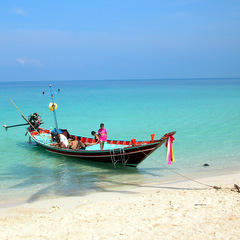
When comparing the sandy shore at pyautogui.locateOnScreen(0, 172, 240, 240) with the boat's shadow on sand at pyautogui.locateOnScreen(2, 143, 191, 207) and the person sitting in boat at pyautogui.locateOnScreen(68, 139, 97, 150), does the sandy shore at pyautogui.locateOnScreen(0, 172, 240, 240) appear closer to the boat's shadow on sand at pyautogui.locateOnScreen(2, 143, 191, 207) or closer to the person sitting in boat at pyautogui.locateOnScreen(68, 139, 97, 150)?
the boat's shadow on sand at pyautogui.locateOnScreen(2, 143, 191, 207)

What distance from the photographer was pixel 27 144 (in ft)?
57.7

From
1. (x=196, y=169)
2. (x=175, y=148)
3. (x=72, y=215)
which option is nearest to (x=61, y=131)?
(x=175, y=148)

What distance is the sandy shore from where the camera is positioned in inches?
238

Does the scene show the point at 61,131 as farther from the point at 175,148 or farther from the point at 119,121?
the point at 119,121

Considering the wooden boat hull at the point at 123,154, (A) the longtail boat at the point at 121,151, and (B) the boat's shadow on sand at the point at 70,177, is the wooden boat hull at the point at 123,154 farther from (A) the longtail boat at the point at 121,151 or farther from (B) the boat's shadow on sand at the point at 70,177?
(B) the boat's shadow on sand at the point at 70,177

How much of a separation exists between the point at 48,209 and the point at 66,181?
2779 millimetres

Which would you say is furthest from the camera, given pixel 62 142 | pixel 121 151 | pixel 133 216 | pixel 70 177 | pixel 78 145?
pixel 62 142

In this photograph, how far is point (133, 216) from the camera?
6.85 meters

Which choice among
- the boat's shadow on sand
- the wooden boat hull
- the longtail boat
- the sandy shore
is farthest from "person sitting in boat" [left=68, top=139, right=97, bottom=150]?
the sandy shore

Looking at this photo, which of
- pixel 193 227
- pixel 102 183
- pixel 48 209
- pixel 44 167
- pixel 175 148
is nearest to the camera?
pixel 193 227

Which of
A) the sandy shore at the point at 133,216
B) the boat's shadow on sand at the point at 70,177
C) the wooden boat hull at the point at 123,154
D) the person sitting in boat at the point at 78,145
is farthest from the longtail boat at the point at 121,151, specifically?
the sandy shore at the point at 133,216

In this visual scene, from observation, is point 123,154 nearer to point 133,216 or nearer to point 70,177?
point 70,177

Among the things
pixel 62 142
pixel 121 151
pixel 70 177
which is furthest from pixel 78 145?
pixel 121 151

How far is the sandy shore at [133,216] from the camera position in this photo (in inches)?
238
